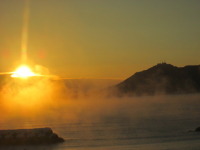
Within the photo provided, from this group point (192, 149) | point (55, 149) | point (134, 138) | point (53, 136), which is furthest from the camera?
point (134, 138)

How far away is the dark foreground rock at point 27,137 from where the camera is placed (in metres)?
41.4

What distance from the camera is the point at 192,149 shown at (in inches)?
1267

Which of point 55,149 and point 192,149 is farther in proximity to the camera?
point 55,149

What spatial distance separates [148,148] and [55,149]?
1041cm

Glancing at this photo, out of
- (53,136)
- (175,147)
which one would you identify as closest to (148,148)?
(175,147)

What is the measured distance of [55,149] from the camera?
37.5 m

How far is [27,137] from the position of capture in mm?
41875

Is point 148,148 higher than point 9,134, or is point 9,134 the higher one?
point 9,134

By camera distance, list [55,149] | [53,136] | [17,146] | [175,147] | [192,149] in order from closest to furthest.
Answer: [192,149] → [175,147] → [55,149] → [17,146] → [53,136]

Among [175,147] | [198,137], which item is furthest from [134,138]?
[175,147]

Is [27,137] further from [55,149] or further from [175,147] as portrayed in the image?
[175,147]

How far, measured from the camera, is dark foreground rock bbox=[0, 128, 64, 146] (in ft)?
136

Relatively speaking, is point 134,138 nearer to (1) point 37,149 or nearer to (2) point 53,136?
(2) point 53,136

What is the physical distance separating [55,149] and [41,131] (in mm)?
6212
